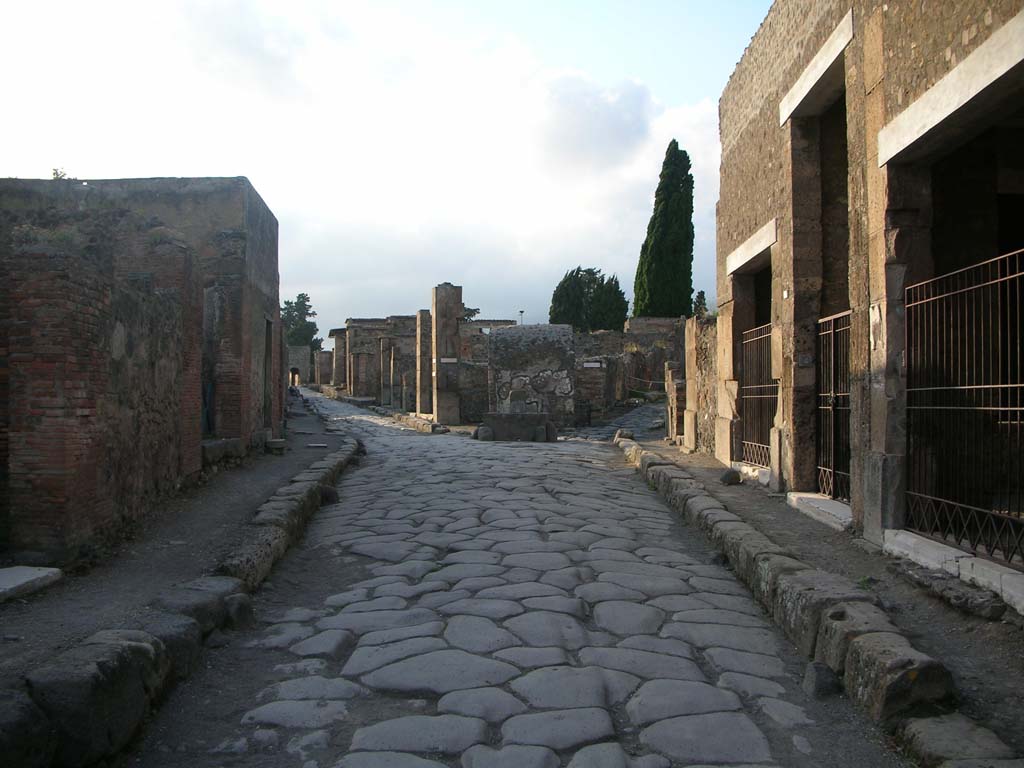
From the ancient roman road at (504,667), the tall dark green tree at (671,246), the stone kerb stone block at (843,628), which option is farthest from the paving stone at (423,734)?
the tall dark green tree at (671,246)

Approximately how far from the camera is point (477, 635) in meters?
4.07

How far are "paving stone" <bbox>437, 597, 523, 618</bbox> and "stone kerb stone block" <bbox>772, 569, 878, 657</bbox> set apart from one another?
1332 millimetres

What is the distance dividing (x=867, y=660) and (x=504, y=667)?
56.9 inches

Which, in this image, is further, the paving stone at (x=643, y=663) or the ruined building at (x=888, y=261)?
the ruined building at (x=888, y=261)

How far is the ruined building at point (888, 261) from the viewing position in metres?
4.95

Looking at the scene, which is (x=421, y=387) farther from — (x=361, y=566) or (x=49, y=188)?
(x=361, y=566)

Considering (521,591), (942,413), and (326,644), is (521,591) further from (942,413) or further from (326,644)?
(942,413)

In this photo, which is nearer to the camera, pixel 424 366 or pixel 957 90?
pixel 957 90

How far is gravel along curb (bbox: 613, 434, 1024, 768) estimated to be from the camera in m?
2.73

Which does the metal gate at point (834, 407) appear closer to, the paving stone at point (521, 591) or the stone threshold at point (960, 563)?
the stone threshold at point (960, 563)

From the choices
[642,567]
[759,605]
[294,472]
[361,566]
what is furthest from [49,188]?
[759,605]

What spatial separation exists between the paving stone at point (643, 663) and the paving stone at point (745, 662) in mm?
131

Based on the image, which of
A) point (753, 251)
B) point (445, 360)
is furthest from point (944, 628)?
point (445, 360)

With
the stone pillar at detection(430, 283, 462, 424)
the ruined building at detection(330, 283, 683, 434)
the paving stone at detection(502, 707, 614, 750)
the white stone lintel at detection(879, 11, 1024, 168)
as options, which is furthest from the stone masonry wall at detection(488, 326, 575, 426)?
the paving stone at detection(502, 707, 614, 750)
